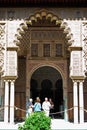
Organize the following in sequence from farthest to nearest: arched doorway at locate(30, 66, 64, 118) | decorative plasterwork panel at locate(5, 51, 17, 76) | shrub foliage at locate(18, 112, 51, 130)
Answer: arched doorway at locate(30, 66, 64, 118), decorative plasterwork panel at locate(5, 51, 17, 76), shrub foliage at locate(18, 112, 51, 130)

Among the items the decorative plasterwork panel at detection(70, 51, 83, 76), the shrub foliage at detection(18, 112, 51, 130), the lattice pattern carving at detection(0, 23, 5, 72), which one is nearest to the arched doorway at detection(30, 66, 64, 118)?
the decorative plasterwork panel at detection(70, 51, 83, 76)

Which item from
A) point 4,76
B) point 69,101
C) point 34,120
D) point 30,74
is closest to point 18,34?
point 4,76

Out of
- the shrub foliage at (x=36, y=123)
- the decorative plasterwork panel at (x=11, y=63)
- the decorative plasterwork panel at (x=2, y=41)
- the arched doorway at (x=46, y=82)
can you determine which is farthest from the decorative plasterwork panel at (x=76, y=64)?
the shrub foliage at (x=36, y=123)

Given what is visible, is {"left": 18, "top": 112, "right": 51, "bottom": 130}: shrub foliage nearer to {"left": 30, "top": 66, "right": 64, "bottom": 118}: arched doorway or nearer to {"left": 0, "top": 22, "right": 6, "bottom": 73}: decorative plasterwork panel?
{"left": 0, "top": 22, "right": 6, "bottom": 73}: decorative plasterwork panel

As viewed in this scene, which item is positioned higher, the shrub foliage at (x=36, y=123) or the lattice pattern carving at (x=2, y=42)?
the lattice pattern carving at (x=2, y=42)

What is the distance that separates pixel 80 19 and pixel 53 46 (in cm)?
269

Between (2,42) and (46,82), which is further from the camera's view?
(46,82)

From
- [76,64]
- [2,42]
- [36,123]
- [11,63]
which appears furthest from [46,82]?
[36,123]

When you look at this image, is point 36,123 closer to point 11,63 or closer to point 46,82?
point 11,63

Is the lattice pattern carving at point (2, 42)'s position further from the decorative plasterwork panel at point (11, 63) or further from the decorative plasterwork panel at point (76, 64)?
the decorative plasterwork panel at point (76, 64)

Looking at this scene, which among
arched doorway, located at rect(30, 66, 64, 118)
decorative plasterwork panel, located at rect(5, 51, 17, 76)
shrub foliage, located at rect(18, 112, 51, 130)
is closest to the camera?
shrub foliage, located at rect(18, 112, 51, 130)

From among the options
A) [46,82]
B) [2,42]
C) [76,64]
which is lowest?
[46,82]

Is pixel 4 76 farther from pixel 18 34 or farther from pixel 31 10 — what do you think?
pixel 31 10

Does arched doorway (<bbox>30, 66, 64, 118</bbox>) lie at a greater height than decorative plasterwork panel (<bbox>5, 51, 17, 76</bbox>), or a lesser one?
lesser
